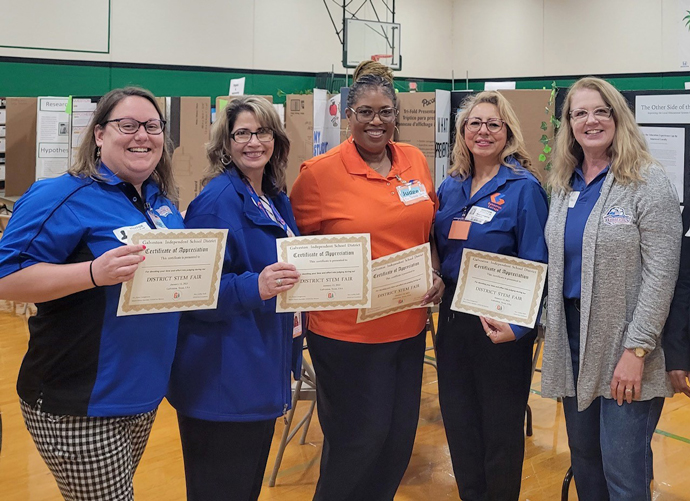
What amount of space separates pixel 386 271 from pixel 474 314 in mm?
368

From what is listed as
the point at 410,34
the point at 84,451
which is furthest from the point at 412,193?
the point at 410,34

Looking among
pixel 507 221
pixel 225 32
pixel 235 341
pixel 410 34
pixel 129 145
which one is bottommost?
pixel 235 341

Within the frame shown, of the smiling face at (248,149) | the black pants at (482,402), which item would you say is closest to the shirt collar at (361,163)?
the smiling face at (248,149)

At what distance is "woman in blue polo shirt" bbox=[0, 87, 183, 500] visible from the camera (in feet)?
5.01

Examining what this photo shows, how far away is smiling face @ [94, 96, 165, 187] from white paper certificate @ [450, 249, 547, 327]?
109cm

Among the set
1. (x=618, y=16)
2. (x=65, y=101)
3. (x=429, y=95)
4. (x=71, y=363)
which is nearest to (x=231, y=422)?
(x=71, y=363)

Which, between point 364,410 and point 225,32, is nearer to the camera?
point 364,410

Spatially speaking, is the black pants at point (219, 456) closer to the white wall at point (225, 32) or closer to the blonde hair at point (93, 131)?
the blonde hair at point (93, 131)

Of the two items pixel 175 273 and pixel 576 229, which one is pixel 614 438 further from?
pixel 175 273

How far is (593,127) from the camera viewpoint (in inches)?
82.4

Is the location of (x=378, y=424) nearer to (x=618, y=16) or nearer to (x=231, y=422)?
(x=231, y=422)

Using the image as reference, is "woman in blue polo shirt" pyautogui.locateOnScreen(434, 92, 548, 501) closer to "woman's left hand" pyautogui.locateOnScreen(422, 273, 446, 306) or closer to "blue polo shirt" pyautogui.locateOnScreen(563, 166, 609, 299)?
"woman's left hand" pyautogui.locateOnScreen(422, 273, 446, 306)

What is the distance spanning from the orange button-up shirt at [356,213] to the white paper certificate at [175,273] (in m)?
0.55

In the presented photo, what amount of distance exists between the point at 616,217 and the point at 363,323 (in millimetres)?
868
